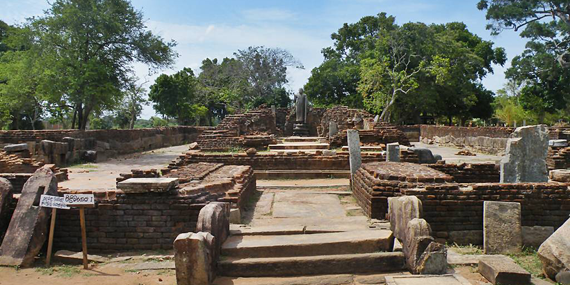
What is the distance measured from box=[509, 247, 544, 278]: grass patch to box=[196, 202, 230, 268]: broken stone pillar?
140 inches

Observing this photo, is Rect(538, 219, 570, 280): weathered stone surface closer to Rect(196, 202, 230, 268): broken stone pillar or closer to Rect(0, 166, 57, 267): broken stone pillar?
Rect(196, 202, 230, 268): broken stone pillar

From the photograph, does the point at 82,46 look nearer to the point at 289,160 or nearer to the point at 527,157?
the point at 289,160

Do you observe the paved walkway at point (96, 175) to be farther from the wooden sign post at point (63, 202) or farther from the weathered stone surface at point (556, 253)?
the weathered stone surface at point (556, 253)

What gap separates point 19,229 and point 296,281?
365cm

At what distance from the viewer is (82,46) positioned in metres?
18.0

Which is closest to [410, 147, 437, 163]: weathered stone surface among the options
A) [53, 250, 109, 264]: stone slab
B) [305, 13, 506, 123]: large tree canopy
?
[53, 250, 109, 264]: stone slab

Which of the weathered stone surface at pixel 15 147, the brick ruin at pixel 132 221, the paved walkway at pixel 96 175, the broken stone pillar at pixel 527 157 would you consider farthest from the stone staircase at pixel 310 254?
the weathered stone surface at pixel 15 147

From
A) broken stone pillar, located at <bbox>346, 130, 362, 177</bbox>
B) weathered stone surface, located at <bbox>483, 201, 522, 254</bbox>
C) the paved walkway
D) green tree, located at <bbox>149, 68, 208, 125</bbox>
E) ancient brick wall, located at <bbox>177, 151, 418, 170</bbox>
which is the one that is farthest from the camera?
green tree, located at <bbox>149, 68, 208, 125</bbox>

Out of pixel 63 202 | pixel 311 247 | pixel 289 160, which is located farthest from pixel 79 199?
pixel 289 160

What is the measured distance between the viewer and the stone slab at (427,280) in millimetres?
4238

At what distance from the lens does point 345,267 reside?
487 centimetres

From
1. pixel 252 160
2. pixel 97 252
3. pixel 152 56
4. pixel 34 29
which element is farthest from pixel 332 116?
pixel 97 252

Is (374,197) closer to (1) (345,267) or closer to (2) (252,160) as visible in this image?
(1) (345,267)

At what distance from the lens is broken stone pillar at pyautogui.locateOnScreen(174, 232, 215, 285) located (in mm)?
4418
